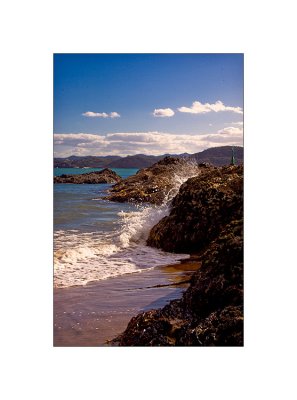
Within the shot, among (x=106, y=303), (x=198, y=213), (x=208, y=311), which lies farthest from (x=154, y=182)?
(x=208, y=311)

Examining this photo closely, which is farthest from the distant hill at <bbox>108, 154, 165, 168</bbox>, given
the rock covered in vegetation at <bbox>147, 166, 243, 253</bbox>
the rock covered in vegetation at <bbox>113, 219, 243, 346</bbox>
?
the rock covered in vegetation at <bbox>113, 219, 243, 346</bbox>

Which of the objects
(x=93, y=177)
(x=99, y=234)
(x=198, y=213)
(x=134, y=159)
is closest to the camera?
(x=134, y=159)

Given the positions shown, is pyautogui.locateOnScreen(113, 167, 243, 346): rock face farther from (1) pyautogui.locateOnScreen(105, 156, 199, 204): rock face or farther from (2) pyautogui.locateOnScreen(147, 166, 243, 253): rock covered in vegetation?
(1) pyautogui.locateOnScreen(105, 156, 199, 204): rock face

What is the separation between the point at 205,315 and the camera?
3.89m

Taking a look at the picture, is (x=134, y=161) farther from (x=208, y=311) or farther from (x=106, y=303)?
(x=208, y=311)

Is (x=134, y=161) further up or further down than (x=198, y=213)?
further up

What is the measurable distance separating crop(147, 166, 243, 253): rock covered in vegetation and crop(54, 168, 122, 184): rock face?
36.6 inches

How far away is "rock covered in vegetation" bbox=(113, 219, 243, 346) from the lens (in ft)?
12.6

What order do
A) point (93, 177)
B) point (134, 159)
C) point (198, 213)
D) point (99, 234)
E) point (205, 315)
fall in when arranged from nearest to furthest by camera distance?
point (205, 315), point (134, 159), point (93, 177), point (99, 234), point (198, 213)

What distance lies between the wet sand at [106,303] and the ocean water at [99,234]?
0.51 feet

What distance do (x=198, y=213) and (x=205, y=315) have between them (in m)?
1.79
